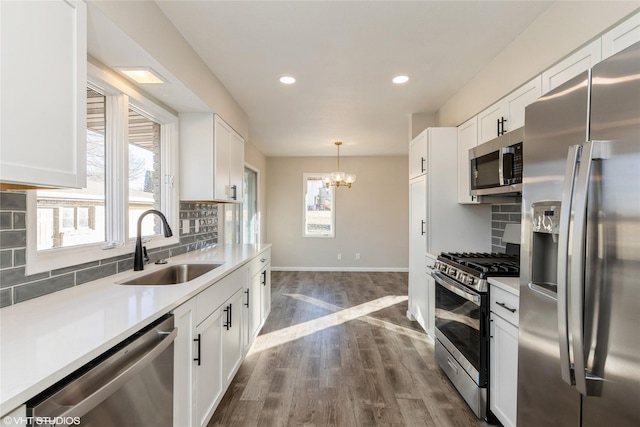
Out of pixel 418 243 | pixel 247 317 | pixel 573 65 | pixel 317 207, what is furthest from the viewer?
pixel 317 207

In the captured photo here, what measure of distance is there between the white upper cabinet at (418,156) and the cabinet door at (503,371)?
1818 millimetres

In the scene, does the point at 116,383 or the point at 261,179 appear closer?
the point at 116,383

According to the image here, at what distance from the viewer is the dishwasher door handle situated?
32.8 inches

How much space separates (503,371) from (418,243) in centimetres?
177

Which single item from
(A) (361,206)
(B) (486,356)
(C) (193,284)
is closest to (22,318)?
(C) (193,284)

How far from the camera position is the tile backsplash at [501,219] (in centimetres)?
270

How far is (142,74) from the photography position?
2.01 metres

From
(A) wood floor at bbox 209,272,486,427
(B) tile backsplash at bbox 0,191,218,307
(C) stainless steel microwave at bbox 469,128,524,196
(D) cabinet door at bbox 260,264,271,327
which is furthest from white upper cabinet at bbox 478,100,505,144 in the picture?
(B) tile backsplash at bbox 0,191,218,307

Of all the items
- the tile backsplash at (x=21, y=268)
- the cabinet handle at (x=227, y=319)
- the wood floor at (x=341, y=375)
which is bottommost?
the wood floor at (x=341, y=375)

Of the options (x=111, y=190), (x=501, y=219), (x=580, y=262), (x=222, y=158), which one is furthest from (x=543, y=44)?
(x=111, y=190)

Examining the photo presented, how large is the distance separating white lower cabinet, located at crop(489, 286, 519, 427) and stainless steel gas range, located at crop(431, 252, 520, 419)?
0.04 metres

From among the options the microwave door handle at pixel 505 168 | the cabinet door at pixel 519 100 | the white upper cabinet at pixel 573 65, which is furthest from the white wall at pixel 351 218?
the white upper cabinet at pixel 573 65

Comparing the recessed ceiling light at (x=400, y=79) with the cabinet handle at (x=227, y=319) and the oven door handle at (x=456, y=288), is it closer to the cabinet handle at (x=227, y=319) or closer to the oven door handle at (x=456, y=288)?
the oven door handle at (x=456, y=288)

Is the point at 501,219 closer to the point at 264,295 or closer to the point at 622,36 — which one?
the point at 622,36
